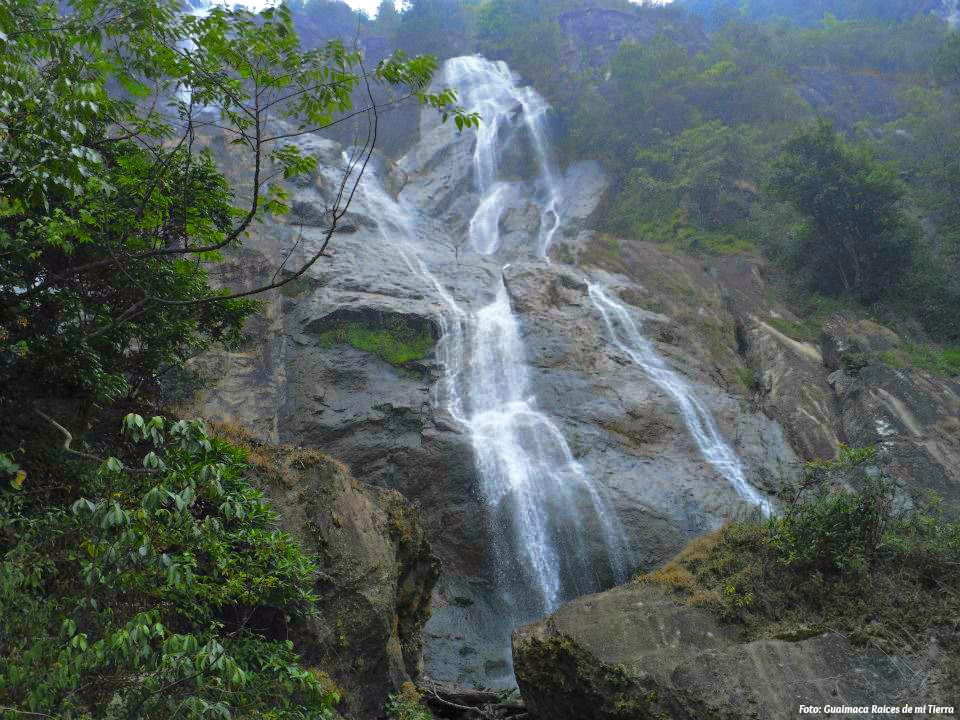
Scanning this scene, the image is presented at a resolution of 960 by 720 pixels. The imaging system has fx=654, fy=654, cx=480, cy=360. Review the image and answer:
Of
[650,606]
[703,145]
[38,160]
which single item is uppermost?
[703,145]

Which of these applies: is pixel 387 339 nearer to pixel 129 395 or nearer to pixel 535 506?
pixel 535 506

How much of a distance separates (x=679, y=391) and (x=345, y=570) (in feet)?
42.6

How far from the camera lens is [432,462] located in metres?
16.5

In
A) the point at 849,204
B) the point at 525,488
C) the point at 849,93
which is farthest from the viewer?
the point at 849,93

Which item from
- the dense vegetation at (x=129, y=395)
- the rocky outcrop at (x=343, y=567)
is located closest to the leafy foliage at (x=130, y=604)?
the dense vegetation at (x=129, y=395)

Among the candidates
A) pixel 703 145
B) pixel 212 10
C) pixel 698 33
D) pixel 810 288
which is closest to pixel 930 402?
pixel 810 288

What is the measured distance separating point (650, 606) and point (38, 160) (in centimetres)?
873

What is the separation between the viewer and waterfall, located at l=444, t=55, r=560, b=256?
1294 inches

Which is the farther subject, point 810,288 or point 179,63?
point 810,288

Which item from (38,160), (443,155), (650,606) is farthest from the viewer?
(443,155)

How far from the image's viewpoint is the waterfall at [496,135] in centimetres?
→ 3288

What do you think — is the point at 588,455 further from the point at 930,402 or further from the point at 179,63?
the point at 179,63

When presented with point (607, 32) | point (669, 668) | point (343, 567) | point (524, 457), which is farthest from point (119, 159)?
point (607, 32)

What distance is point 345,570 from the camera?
9.08 meters
